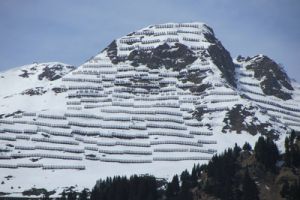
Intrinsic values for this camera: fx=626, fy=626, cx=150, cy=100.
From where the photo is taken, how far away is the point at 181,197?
198 meters

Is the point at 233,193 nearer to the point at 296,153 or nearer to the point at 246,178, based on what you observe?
the point at 246,178

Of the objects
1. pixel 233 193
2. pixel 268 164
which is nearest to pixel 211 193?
pixel 233 193

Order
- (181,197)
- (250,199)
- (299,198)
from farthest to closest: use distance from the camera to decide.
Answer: (181,197)
(250,199)
(299,198)

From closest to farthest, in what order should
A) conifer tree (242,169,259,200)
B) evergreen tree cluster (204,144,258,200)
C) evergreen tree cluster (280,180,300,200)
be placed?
evergreen tree cluster (280,180,300,200), conifer tree (242,169,259,200), evergreen tree cluster (204,144,258,200)

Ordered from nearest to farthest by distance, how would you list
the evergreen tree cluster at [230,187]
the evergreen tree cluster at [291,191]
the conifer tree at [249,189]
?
the evergreen tree cluster at [291,191] < the conifer tree at [249,189] < the evergreen tree cluster at [230,187]

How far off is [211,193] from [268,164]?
20436 mm

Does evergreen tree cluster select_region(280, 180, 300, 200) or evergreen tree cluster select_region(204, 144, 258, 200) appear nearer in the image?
evergreen tree cluster select_region(280, 180, 300, 200)

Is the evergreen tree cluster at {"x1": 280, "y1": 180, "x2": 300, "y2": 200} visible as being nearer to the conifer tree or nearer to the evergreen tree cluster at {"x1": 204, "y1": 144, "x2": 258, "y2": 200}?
the conifer tree

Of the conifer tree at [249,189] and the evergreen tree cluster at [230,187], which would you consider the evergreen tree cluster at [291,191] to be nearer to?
the conifer tree at [249,189]

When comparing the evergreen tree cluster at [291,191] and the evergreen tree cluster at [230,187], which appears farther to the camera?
the evergreen tree cluster at [230,187]

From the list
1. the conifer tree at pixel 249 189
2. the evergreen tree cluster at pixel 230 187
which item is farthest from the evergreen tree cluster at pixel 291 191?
the evergreen tree cluster at pixel 230 187

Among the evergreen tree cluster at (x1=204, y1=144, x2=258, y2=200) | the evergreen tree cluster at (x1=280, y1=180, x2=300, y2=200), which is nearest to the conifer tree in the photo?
the evergreen tree cluster at (x1=204, y1=144, x2=258, y2=200)

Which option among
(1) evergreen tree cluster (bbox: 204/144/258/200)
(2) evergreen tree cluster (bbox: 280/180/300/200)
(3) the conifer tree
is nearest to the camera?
(2) evergreen tree cluster (bbox: 280/180/300/200)

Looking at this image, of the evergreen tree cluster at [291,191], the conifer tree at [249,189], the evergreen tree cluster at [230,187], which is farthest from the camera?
the evergreen tree cluster at [230,187]
